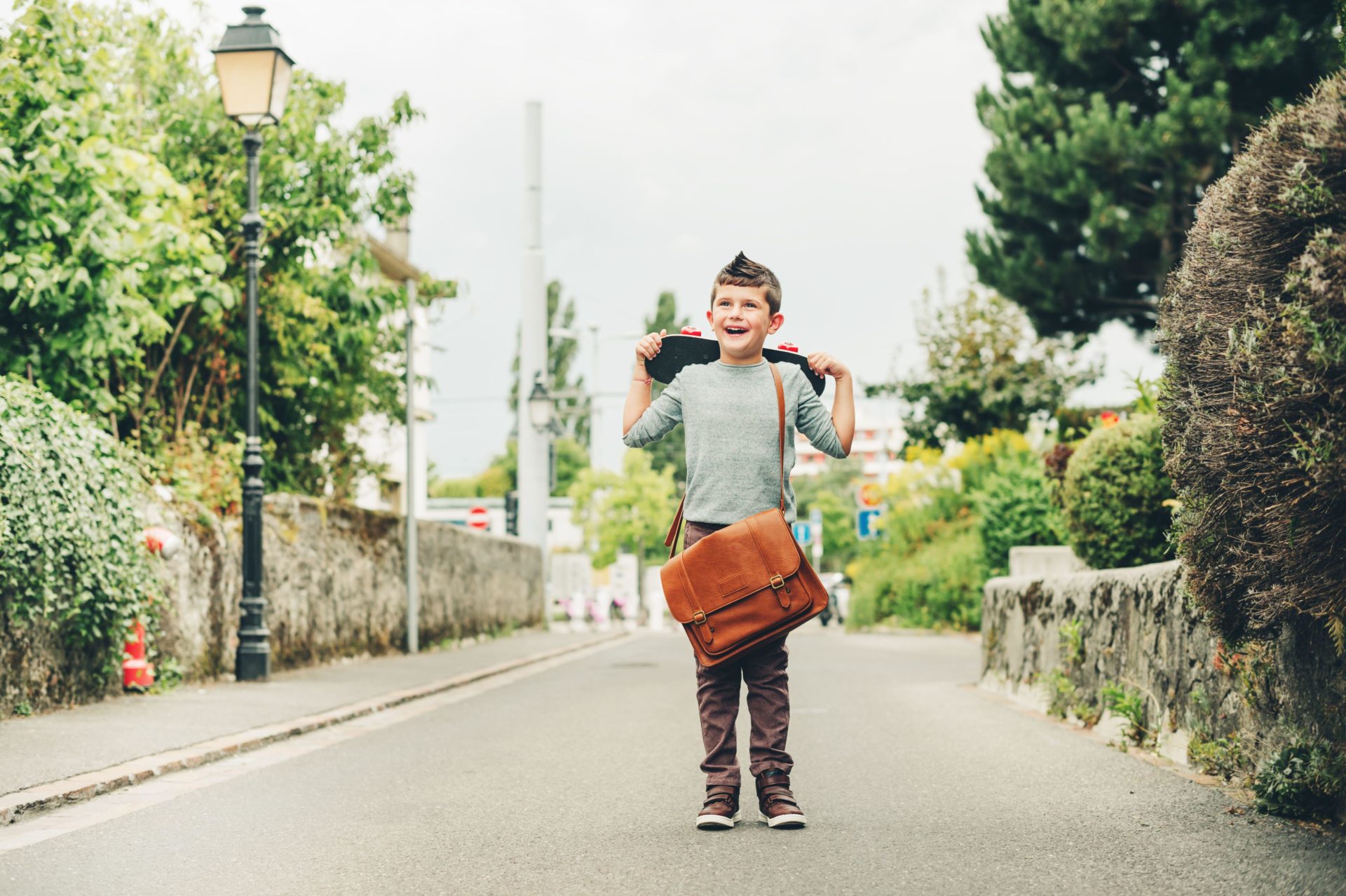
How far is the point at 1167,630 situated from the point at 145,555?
643cm

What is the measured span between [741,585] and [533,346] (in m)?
24.0

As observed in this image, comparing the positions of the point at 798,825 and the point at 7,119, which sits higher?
the point at 7,119

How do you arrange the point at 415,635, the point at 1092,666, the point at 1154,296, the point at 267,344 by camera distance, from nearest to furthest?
the point at 1092,666, the point at 267,344, the point at 415,635, the point at 1154,296

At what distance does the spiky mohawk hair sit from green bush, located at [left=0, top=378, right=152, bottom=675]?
15.1 feet

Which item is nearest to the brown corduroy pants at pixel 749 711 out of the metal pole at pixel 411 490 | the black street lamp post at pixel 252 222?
the black street lamp post at pixel 252 222

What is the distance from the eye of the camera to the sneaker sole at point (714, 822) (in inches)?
197

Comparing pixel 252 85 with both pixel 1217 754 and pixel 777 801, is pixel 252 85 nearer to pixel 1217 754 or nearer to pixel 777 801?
pixel 777 801

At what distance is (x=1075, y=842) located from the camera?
4.80 metres

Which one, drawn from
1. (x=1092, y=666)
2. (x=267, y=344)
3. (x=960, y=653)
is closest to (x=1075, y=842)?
(x=1092, y=666)

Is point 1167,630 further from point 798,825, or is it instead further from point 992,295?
point 992,295

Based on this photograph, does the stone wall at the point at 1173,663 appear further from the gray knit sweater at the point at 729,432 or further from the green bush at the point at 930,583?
the green bush at the point at 930,583

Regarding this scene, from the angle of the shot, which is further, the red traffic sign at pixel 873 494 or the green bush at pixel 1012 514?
the red traffic sign at pixel 873 494

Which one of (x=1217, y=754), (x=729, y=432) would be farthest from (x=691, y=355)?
(x=1217, y=754)

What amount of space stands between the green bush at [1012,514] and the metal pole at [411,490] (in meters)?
7.96
